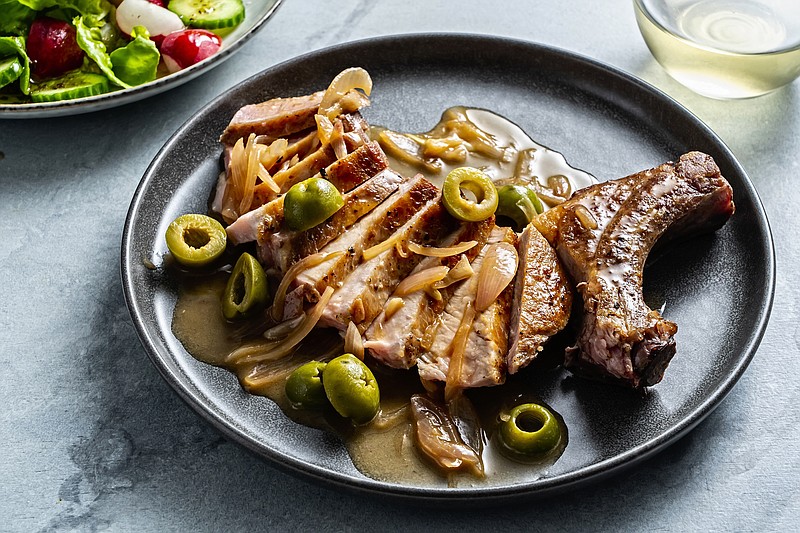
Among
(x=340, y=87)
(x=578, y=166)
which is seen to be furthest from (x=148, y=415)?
(x=578, y=166)

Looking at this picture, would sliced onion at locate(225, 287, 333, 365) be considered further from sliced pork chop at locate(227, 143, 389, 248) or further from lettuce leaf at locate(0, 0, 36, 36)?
lettuce leaf at locate(0, 0, 36, 36)

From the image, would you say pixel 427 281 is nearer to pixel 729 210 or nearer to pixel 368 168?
pixel 368 168

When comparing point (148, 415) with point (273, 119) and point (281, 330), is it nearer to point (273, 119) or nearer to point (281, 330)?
point (281, 330)

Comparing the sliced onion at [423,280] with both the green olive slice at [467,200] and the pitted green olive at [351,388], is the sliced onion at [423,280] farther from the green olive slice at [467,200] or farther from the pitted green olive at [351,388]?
the pitted green olive at [351,388]

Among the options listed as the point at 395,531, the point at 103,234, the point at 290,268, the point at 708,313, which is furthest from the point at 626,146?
the point at 103,234

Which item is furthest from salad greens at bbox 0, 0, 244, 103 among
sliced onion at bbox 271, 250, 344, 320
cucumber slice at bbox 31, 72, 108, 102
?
sliced onion at bbox 271, 250, 344, 320

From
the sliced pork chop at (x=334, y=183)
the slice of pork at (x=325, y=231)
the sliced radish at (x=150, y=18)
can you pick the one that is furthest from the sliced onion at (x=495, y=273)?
the sliced radish at (x=150, y=18)
